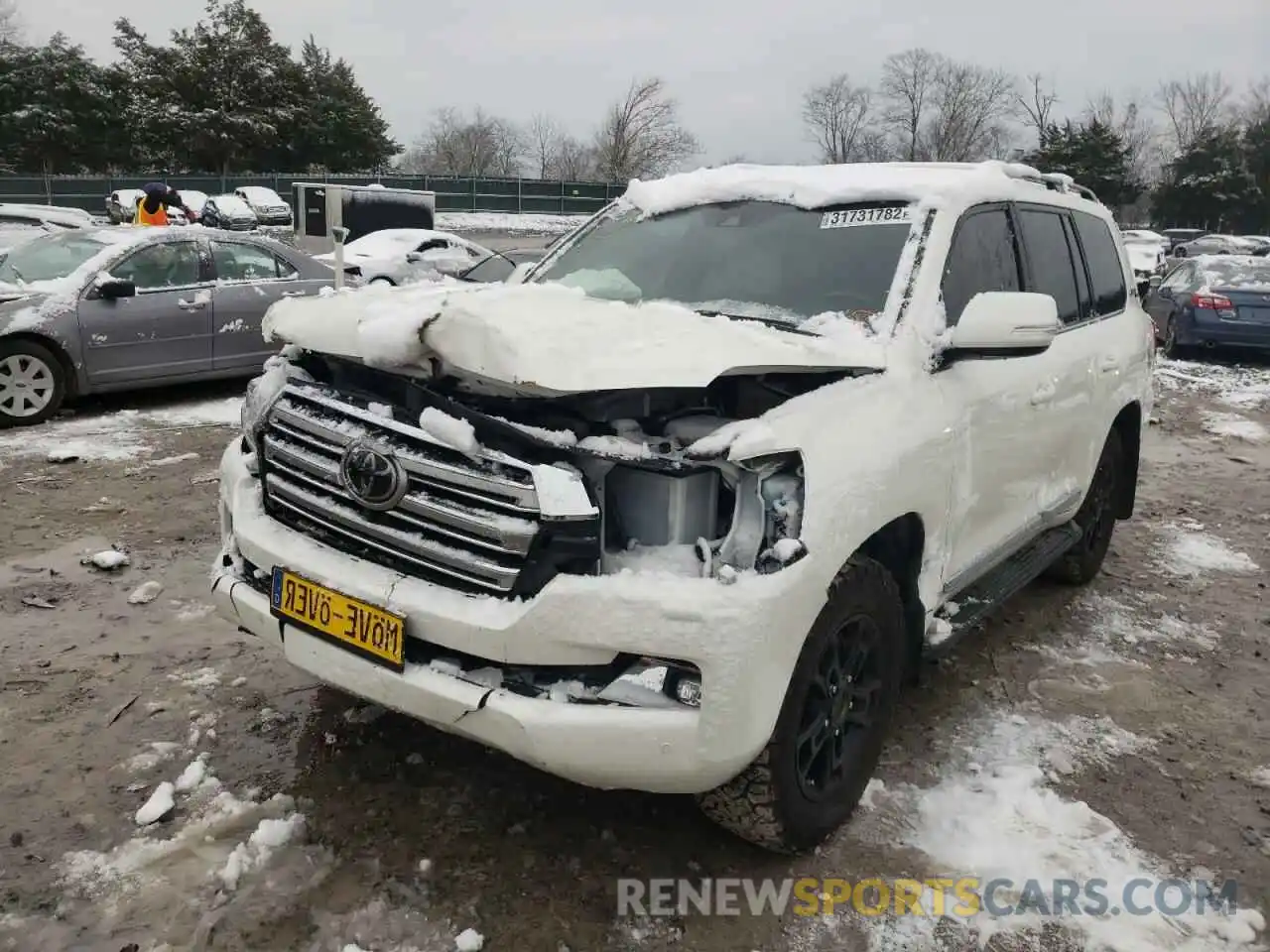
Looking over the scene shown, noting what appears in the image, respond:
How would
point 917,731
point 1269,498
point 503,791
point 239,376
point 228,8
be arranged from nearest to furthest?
point 503,791, point 917,731, point 1269,498, point 239,376, point 228,8

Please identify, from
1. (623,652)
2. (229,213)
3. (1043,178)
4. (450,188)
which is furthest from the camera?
(450,188)

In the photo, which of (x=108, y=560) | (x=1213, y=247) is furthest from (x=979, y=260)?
(x=1213, y=247)

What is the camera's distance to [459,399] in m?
2.58

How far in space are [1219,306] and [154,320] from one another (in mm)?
12471

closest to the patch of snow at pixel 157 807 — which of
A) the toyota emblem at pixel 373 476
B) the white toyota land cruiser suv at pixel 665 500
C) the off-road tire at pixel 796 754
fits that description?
the white toyota land cruiser suv at pixel 665 500

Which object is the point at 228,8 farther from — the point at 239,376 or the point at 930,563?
the point at 930,563

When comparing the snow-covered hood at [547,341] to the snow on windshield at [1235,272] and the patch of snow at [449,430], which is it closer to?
the patch of snow at [449,430]

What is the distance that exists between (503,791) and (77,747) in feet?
4.77

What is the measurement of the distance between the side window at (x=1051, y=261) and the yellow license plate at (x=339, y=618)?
2.90 m

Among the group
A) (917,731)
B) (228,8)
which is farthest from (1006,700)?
(228,8)

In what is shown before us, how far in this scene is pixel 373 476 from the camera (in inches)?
99.6

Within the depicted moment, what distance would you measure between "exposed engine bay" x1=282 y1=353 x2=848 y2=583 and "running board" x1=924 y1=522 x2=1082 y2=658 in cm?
113

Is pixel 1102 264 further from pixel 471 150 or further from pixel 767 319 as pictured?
pixel 471 150

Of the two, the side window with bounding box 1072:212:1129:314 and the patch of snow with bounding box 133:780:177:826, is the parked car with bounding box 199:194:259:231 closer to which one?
the side window with bounding box 1072:212:1129:314
